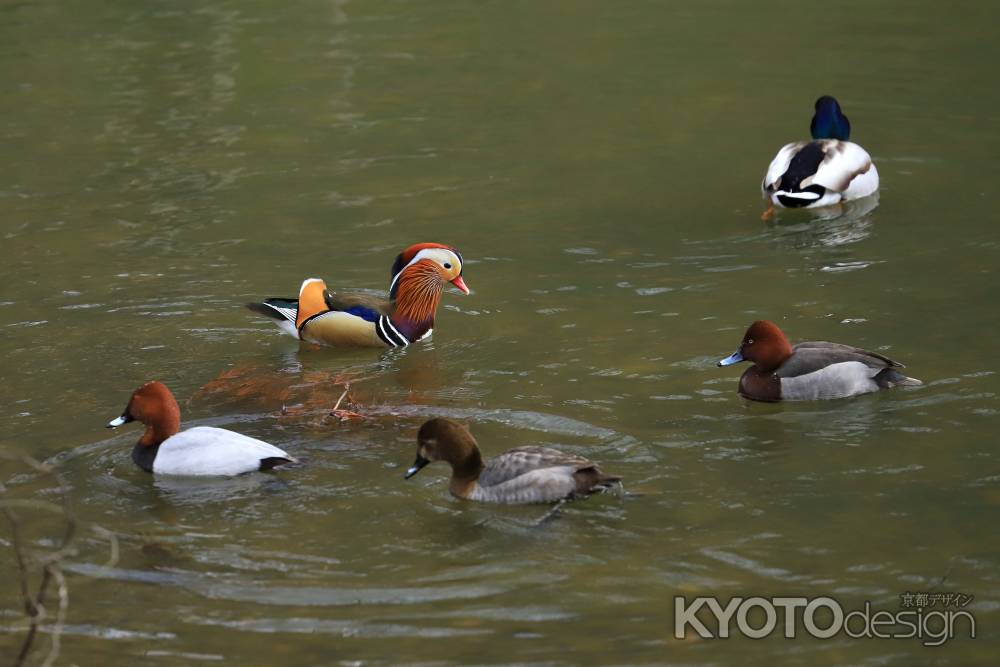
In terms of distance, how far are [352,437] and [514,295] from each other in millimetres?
3214

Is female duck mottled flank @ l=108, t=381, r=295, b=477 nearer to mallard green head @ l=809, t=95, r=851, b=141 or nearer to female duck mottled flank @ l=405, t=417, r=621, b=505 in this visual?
female duck mottled flank @ l=405, t=417, r=621, b=505

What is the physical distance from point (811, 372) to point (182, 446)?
13.3 ft

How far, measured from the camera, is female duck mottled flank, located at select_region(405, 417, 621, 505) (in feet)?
27.4

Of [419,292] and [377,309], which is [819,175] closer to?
[419,292]

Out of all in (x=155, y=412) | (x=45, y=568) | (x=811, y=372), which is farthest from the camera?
(x=811, y=372)

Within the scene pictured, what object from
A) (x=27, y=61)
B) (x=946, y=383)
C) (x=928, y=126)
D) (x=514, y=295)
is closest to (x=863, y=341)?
(x=946, y=383)

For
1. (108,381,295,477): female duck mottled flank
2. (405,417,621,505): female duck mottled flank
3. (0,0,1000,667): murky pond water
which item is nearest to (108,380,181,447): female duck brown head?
(108,381,295,477): female duck mottled flank

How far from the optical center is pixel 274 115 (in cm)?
1844

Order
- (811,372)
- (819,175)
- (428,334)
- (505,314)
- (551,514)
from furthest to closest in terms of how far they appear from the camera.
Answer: (819,175) → (505,314) → (428,334) → (811,372) → (551,514)

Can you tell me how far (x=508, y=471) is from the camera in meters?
8.47

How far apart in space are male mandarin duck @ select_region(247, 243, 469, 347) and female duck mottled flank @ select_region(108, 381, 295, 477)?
2391mm

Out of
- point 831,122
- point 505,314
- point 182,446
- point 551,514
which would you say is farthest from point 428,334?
point 831,122

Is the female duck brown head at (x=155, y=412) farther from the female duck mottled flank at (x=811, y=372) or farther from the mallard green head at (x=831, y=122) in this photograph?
the mallard green head at (x=831, y=122)

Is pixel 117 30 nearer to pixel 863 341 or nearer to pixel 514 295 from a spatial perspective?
pixel 514 295
